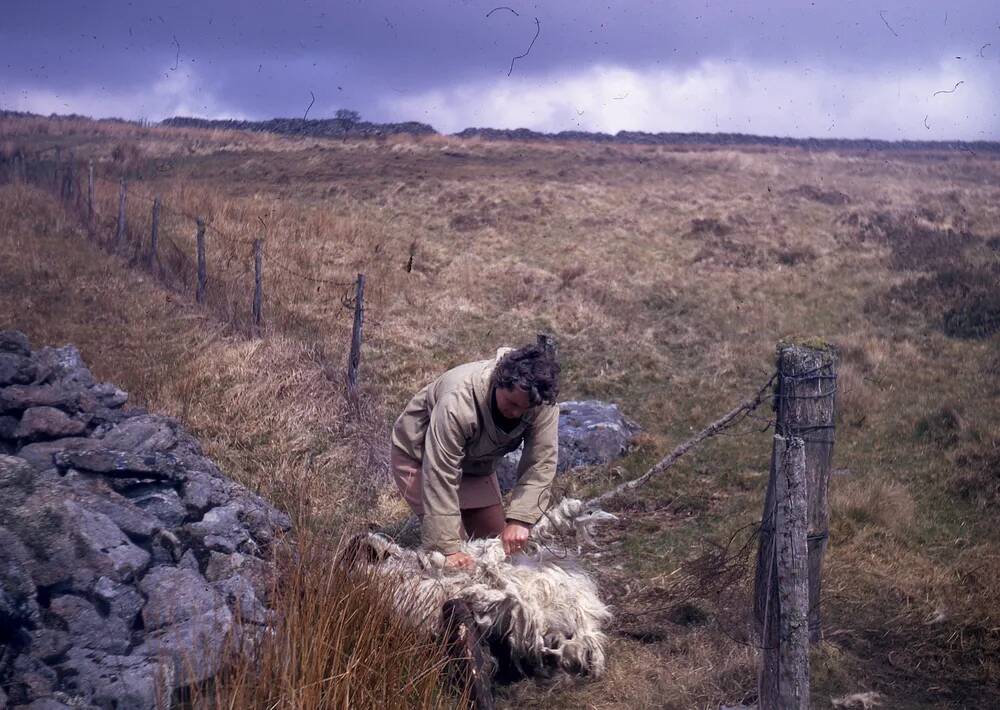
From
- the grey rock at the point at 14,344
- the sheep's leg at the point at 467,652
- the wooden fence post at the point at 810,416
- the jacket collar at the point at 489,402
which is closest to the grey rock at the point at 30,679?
the sheep's leg at the point at 467,652

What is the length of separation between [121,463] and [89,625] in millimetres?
1519

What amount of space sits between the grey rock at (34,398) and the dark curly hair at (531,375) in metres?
3.28

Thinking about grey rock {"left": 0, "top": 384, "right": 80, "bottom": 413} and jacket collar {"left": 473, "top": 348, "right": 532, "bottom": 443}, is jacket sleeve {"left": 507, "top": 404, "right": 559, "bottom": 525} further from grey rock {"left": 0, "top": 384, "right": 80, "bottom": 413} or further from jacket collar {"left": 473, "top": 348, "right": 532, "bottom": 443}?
grey rock {"left": 0, "top": 384, "right": 80, "bottom": 413}

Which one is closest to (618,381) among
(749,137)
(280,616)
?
(280,616)

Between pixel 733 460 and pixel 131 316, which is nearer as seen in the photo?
pixel 733 460

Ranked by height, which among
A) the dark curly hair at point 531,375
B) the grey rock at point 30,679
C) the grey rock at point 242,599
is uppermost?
the dark curly hair at point 531,375

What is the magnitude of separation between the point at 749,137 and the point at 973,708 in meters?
59.2

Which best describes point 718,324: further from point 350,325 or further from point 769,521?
point 769,521

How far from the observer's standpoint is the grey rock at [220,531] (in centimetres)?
413

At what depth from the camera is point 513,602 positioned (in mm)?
3975

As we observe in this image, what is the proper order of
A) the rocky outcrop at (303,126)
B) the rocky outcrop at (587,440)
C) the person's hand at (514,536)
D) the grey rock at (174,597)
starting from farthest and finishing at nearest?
1. the rocky outcrop at (303,126)
2. the rocky outcrop at (587,440)
3. the person's hand at (514,536)
4. the grey rock at (174,597)

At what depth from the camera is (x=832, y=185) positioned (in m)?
29.6

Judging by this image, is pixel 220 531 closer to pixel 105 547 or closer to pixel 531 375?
pixel 105 547

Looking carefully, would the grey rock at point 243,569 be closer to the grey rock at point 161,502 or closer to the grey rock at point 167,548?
the grey rock at point 167,548
